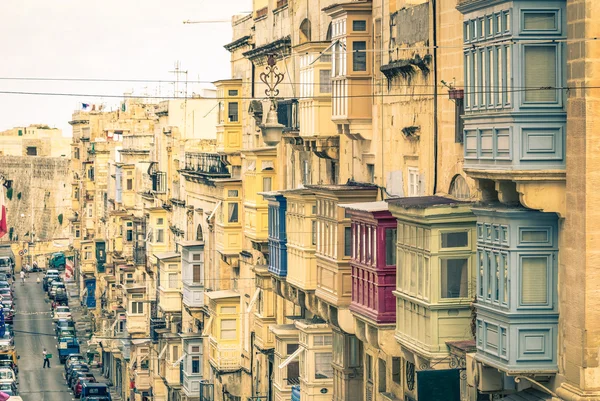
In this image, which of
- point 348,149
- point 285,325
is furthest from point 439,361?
point 285,325

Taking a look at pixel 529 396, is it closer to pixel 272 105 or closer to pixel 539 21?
pixel 539 21

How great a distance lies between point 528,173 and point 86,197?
373ft

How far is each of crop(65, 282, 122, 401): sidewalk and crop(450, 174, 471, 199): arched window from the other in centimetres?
6817

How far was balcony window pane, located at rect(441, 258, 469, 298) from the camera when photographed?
1182 inches

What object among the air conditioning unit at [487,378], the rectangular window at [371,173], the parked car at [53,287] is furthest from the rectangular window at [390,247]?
the parked car at [53,287]

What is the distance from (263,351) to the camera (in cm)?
5284

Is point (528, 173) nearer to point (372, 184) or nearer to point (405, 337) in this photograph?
point (405, 337)

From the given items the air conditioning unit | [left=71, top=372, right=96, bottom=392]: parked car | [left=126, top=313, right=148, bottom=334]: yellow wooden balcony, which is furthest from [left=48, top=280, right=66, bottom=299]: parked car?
the air conditioning unit

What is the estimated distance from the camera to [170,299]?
74.1 m

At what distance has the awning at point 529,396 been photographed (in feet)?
86.3

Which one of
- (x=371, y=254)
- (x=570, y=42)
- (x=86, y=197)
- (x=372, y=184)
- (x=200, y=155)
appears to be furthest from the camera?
(x=86, y=197)

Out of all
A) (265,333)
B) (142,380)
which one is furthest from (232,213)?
(142,380)

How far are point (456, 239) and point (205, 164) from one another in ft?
124

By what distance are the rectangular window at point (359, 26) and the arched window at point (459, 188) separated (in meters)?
7.48
